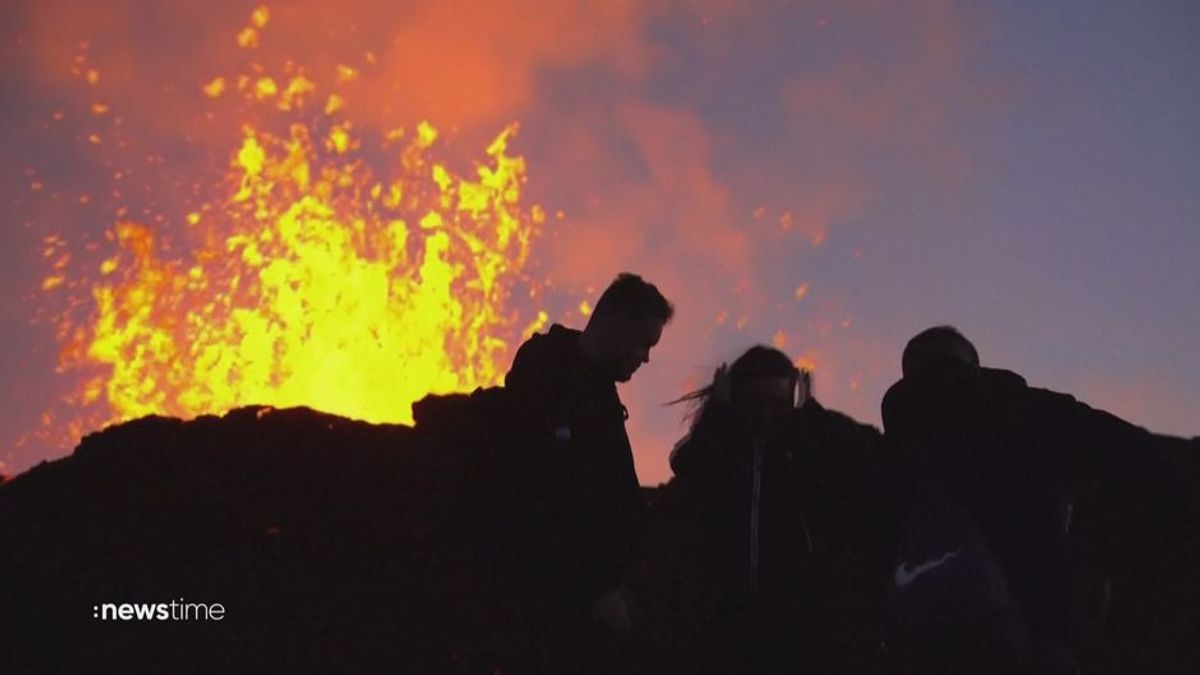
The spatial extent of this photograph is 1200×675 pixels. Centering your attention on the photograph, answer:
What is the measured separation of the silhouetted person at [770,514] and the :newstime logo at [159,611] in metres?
9.27

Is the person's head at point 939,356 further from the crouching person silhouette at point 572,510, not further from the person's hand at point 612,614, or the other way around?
the person's hand at point 612,614

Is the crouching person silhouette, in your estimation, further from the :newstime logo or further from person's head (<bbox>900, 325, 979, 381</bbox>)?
the :newstime logo

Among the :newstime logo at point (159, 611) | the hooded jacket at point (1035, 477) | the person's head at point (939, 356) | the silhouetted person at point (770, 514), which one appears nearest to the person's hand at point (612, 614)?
the silhouetted person at point (770, 514)

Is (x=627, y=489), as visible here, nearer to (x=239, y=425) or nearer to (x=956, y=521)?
(x=956, y=521)

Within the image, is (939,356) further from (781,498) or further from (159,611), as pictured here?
(159,611)

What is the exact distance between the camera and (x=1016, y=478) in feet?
10.3

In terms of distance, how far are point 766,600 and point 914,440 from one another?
112 centimetres

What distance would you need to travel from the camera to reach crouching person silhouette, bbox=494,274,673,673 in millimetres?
3646

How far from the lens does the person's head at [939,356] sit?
3.40 metres

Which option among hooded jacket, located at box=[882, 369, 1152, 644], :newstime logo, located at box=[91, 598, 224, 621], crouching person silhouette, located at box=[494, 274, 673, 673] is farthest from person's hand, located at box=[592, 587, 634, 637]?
:newstime logo, located at box=[91, 598, 224, 621]

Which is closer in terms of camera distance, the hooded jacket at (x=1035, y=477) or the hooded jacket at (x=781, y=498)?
the hooded jacket at (x=1035, y=477)

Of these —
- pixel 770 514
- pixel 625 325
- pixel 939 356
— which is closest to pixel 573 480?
pixel 625 325

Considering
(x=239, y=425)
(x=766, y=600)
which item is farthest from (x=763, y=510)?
(x=239, y=425)

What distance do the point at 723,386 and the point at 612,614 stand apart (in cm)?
137
